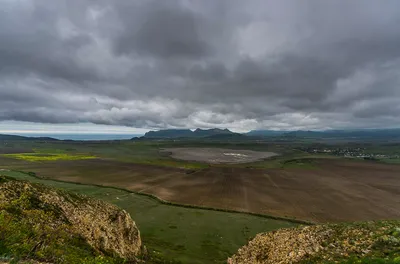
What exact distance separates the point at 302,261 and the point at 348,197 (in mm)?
66465

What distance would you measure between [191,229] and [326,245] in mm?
27603

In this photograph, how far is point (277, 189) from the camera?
282 ft

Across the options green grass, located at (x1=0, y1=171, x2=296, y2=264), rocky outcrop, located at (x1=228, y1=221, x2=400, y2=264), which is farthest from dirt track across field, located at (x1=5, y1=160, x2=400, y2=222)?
rocky outcrop, located at (x1=228, y1=221, x2=400, y2=264)

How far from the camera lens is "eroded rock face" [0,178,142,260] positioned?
77.2 feet

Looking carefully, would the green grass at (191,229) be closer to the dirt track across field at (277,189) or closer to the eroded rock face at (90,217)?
the eroded rock face at (90,217)

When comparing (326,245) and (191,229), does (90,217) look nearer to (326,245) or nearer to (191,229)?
(191,229)

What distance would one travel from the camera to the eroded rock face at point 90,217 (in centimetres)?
2353

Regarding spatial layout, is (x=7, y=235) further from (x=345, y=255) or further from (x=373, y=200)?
(x=373, y=200)

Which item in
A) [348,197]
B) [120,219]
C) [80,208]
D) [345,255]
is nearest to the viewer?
[345,255]

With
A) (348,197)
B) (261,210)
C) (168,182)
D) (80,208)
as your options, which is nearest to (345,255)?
(80,208)

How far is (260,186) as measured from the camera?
89.7 meters

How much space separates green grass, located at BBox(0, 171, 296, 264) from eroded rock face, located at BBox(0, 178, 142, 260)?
617 cm

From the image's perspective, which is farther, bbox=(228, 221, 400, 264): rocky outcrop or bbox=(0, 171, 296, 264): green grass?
bbox=(0, 171, 296, 264): green grass

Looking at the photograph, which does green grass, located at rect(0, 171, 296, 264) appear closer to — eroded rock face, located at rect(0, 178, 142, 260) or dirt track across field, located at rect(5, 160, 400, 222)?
eroded rock face, located at rect(0, 178, 142, 260)
